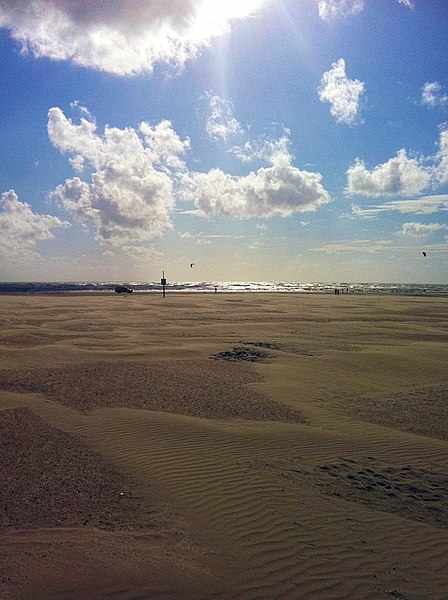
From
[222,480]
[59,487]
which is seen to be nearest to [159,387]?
[222,480]

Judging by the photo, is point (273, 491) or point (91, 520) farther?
point (273, 491)

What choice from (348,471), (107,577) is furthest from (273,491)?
(107,577)

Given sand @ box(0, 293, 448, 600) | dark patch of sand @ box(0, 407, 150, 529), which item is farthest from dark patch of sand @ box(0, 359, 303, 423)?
dark patch of sand @ box(0, 407, 150, 529)

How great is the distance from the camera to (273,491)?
26.2ft

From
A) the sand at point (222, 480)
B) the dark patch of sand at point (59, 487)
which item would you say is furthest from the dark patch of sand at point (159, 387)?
the dark patch of sand at point (59, 487)

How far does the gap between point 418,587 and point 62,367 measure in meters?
15.7

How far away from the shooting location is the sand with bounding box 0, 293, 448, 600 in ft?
18.6

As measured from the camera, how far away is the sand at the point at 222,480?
18.6ft

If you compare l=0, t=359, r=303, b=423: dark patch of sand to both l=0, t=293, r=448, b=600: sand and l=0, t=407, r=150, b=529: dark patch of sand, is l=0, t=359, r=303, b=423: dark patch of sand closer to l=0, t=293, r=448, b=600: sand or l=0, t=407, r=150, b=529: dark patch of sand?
l=0, t=293, r=448, b=600: sand

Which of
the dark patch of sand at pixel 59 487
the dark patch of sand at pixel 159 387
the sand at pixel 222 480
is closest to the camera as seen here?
the sand at pixel 222 480

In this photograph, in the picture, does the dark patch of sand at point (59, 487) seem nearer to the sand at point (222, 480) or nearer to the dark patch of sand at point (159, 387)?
the sand at point (222, 480)

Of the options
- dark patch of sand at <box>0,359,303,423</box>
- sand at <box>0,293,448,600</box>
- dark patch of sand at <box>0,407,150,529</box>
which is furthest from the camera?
dark patch of sand at <box>0,359,303,423</box>

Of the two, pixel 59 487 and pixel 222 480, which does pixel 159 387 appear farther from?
pixel 59 487

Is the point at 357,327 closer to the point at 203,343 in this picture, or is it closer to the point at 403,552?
the point at 203,343
